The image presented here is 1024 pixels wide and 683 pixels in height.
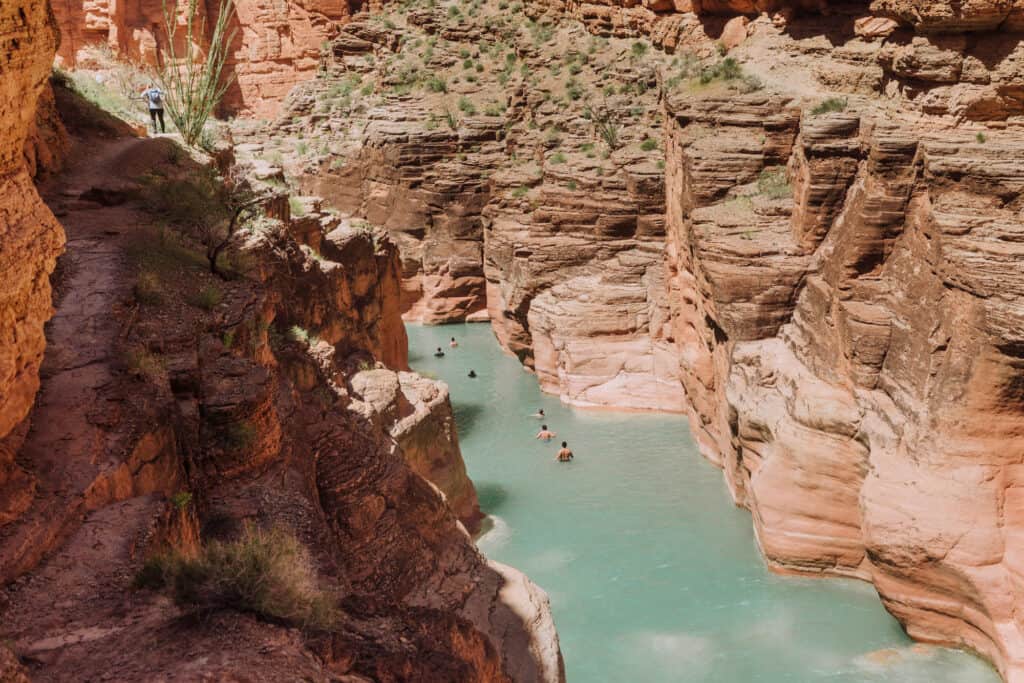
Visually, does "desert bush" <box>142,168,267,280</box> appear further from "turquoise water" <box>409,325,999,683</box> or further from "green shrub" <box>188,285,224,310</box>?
"turquoise water" <box>409,325,999,683</box>

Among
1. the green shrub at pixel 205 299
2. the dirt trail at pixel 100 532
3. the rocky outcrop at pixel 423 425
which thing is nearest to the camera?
the dirt trail at pixel 100 532

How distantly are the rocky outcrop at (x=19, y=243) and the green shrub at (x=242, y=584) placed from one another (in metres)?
0.99

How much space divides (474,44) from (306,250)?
18722 mm

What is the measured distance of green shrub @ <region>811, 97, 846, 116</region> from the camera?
14.8 metres

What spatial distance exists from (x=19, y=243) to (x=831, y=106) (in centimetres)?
1343

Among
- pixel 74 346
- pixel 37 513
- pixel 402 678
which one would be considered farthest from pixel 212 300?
pixel 402 678

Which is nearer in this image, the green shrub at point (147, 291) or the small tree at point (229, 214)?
the green shrub at point (147, 291)

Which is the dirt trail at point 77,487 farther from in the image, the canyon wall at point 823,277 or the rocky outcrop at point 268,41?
the rocky outcrop at point 268,41

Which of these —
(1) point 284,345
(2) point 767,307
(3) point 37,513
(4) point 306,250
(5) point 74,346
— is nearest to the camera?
(3) point 37,513

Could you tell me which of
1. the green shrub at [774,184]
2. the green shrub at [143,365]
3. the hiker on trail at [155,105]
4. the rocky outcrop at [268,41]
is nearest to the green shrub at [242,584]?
the green shrub at [143,365]

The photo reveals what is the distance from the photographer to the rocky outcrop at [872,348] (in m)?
11.3

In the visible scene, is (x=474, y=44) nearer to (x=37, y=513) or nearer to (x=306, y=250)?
(x=306, y=250)

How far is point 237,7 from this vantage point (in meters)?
30.9

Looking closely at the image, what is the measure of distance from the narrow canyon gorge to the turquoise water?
517 millimetres
